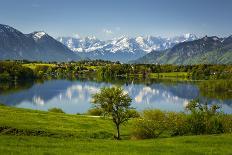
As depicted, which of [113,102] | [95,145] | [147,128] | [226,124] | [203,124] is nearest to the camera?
[95,145]

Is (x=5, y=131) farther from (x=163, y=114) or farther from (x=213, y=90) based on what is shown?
(x=213, y=90)

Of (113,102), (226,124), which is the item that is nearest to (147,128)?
(113,102)

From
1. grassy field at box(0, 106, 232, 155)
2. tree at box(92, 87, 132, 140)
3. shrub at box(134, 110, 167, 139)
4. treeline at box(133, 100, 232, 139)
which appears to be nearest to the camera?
grassy field at box(0, 106, 232, 155)

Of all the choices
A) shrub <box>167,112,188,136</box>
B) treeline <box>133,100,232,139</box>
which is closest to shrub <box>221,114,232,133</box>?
treeline <box>133,100,232,139</box>

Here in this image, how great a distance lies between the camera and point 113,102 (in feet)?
163

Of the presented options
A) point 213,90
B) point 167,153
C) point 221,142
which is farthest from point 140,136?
point 213,90

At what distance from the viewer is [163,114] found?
54.4m

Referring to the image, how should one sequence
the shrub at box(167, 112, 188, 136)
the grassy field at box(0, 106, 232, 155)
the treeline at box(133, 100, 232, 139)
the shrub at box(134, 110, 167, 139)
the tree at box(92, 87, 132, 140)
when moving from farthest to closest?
the tree at box(92, 87, 132, 140) < the shrub at box(167, 112, 188, 136) < the shrub at box(134, 110, 167, 139) < the treeline at box(133, 100, 232, 139) < the grassy field at box(0, 106, 232, 155)

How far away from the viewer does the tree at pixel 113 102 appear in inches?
1945

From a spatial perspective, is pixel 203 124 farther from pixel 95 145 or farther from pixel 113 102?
pixel 95 145

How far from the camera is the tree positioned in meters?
49.4

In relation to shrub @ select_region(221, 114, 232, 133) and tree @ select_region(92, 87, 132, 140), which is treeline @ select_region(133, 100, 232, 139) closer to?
shrub @ select_region(221, 114, 232, 133)

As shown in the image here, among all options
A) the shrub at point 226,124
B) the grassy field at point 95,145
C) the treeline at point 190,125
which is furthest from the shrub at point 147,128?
the grassy field at point 95,145

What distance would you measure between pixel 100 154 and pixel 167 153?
5062 millimetres
